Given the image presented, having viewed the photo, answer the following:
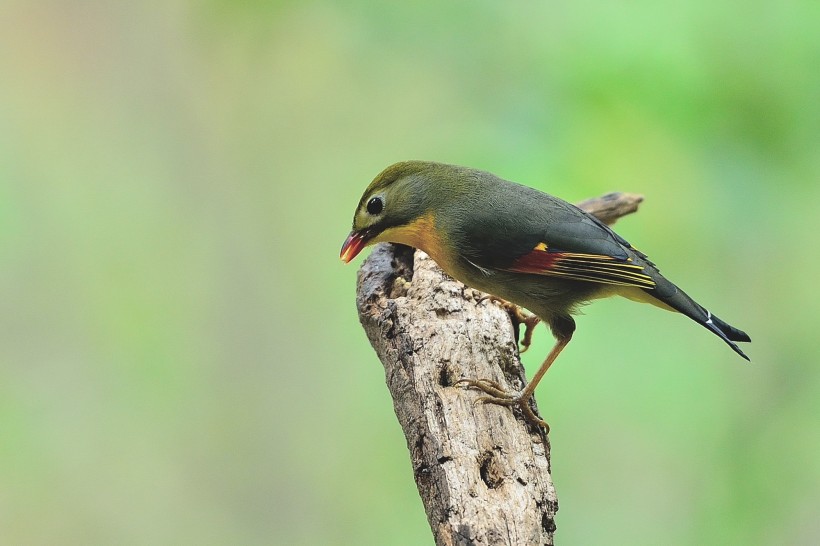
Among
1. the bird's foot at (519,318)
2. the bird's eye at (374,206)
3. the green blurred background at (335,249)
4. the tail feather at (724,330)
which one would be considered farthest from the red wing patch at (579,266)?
the green blurred background at (335,249)

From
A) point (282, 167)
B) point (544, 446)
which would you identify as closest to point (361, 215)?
point (544, 446)

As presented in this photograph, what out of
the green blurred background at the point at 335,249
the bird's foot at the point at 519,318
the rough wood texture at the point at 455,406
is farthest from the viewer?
the green blurred background at the point at 335,249

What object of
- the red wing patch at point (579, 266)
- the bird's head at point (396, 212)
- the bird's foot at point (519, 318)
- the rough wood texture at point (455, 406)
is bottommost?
the rough wood texture at point (455, 406)

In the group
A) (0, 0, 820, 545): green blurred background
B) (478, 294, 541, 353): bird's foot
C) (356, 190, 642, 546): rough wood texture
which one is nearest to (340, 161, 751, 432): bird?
(356, 190, 642, 546): rough wood texture

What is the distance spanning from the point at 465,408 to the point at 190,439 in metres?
2.44

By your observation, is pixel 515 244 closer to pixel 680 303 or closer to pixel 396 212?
pixel 396 212

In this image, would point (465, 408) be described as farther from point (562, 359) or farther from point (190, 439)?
point (190, 439)

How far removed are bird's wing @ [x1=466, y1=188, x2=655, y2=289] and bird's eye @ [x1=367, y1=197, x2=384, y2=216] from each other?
42cm

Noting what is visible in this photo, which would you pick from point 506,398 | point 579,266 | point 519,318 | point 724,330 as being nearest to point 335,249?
point 519,318

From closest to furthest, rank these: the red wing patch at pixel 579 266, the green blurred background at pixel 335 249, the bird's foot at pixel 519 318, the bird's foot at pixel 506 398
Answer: the bird's foot at pixel 506 398 → the red wing patch at pixel 579 266 → the bird's foot at pixel 519 318 → the green blurred background at pixel 335 249

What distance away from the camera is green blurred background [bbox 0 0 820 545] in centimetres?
404

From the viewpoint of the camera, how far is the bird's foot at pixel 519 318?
352cm

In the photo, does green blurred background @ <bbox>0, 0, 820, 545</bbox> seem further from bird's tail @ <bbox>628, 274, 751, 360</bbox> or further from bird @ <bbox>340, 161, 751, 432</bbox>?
bird's tail @ <bbox>628, 274, 751, 360</bbox>

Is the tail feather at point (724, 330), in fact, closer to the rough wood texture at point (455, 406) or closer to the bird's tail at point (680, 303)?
the bird's tail at point (680, 303)
